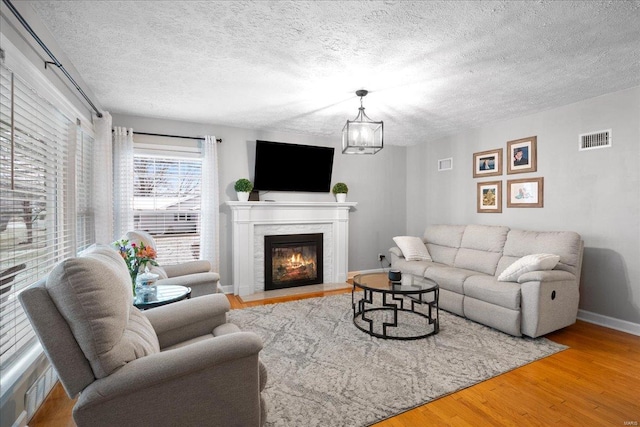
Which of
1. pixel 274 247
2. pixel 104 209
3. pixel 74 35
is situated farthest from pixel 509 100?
pixel 104 209

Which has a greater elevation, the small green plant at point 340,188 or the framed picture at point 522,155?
the framed picture at point 522,155

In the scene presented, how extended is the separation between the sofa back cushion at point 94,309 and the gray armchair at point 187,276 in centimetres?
171

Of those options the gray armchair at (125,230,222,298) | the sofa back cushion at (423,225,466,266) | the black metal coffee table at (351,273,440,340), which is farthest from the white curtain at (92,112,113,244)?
the sofa back cushion at (423,225,466,266)

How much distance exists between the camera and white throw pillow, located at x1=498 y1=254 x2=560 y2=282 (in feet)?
10.0

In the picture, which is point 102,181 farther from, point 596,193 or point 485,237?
point 596,193

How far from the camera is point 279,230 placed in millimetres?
4934

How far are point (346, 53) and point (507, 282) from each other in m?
2.71

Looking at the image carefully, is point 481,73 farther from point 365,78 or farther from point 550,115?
point 550,115

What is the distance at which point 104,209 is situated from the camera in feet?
11.5

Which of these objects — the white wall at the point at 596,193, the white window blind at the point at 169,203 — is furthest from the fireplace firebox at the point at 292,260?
the white wall at the point at 596,193

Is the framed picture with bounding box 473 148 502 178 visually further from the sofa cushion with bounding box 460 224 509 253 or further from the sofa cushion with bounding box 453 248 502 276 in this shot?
the sofa cushion with bounding box 453 248 502 276

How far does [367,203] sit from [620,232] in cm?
334

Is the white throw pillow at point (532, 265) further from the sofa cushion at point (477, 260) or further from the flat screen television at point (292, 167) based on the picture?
A: the flat screen television at point (292, 167)

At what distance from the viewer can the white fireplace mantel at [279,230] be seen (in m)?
4.58
